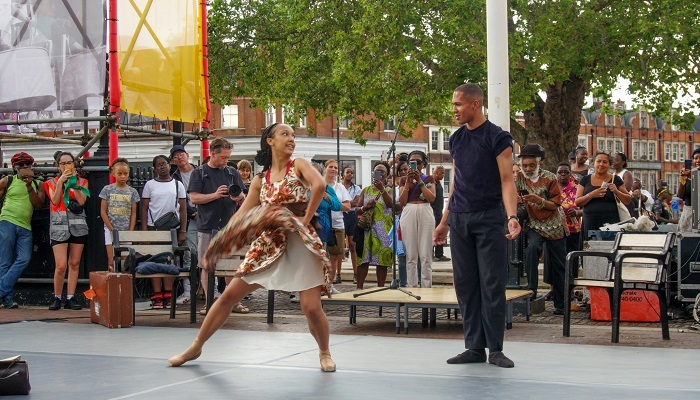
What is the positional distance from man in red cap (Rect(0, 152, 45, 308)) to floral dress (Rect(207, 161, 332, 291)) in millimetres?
7140

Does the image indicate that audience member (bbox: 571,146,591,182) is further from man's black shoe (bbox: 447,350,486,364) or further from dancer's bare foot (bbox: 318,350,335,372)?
dancer's bare foot (bbox: 318,350,335,372)

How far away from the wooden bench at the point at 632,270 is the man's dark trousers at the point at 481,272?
1.93 m

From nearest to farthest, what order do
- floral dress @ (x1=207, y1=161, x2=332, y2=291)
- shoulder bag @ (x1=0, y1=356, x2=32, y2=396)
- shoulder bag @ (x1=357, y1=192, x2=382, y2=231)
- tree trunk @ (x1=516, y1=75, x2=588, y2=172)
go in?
shoulder bag @ (x1=0, y1=356, x2=32, y2=396) → floral dress @ (x1=207, y1=161, x2=332, y2=291) → shoulder bag @ (x1=357, y1=192, x2=382, y2=231) → tree trunk @ (x1=516, y1=75, x2=588, y2=172)

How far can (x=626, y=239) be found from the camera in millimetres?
10500

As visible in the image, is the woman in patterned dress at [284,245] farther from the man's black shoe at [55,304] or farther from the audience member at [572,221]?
the man's black shoe at [55,304]

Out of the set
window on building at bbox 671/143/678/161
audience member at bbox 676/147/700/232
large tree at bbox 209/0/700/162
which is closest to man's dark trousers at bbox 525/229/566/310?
audience member at bbox 676/147/700/232

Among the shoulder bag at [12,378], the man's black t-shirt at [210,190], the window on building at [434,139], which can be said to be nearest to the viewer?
the shoulder bag at [12,378]

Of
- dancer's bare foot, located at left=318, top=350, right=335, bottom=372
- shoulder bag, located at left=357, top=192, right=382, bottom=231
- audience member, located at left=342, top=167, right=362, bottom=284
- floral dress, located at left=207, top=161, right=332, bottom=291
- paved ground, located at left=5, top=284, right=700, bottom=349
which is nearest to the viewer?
floral dress, located at left=207, top=161, right=332, bottom=291

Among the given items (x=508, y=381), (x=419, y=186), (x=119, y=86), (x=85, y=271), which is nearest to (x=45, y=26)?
(x=119, y=86)

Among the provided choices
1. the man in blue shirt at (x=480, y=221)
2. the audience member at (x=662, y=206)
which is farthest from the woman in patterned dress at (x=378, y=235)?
the audience member at (x=662, y=206)

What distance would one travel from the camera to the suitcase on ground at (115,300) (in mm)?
11109

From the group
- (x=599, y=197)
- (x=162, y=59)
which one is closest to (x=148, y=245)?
(x=162, y=59)

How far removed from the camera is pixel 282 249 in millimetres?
7473

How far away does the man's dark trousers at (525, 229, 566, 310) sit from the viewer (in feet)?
40.9
